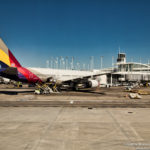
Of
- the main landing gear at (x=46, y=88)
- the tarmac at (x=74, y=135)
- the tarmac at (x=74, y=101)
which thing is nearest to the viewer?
the tarmac at (x=74, y=135)

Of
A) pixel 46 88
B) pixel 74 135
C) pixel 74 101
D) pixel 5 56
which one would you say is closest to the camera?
pixel 74 135

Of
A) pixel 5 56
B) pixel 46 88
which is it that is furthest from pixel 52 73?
pixel 5 56

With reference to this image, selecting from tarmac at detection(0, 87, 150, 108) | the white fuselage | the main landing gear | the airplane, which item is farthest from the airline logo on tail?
tarmac at detection(0, 87, 150, 108)

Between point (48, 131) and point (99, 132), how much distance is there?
2794mm

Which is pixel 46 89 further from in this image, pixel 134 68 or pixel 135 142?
pixel 134 68

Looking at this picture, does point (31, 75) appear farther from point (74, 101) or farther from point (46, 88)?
point (74, 101)

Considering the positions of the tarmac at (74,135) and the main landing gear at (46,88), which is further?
the main landing gear at (46,88)

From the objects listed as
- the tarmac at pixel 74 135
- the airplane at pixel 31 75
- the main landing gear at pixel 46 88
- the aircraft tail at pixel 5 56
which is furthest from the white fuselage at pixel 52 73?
the tarmac at pixel 74 135

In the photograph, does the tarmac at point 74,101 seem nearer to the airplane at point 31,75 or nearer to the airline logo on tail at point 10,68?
the airline logo on tail at point 10,68

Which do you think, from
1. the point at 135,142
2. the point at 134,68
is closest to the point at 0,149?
the point at 135,142

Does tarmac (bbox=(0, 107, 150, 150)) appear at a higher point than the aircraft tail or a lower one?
lower

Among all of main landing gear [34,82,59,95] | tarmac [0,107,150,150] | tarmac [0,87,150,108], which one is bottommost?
tarmac [0,107,150,150]

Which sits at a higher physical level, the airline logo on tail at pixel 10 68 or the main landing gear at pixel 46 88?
the airline logo on tail at pixel 10 68

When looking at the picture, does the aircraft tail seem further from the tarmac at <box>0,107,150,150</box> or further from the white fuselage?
the tarmac at <box>0,107,150,150</box>
